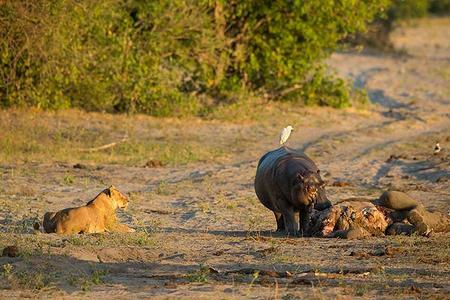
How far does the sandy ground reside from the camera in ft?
24.0

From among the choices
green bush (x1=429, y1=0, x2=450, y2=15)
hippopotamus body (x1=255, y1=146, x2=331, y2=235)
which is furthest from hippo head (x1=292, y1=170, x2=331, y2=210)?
green bush (x1=429, y1=0, x2=450, y2=15)

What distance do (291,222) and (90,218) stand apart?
184 cm

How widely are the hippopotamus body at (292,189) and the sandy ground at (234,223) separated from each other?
1.01 feet

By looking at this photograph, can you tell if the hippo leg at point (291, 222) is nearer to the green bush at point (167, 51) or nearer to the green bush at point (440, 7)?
the green bush at point (167, 51)

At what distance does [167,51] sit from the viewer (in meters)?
19.5

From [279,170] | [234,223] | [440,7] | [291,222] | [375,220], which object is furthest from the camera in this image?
[440,7]

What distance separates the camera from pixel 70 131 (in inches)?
672

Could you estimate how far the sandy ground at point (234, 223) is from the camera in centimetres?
730

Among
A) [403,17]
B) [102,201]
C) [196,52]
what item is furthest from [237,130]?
[403,17]

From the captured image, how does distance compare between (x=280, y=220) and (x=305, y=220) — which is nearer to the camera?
(x=305, y=220)

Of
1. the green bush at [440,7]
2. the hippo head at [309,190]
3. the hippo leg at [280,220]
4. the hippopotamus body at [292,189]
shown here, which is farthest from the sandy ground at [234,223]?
the green bush at [440,7]

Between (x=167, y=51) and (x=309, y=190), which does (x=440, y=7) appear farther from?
(x=309, y=190)

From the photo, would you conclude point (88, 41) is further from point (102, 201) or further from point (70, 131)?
point (102, 201)

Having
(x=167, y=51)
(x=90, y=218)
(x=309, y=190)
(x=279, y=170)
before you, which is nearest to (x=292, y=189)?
(x=309, y=190)
